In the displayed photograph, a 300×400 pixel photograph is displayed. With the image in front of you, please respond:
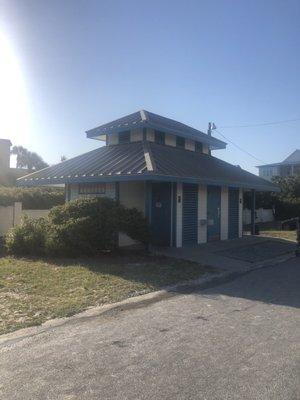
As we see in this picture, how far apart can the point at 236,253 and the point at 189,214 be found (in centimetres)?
255

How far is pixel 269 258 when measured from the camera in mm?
14391

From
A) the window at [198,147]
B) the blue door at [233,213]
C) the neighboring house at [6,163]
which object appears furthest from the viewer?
the neighboring house at [6,163]

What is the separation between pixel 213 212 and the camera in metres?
18.1

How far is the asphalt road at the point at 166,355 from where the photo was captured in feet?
14.3

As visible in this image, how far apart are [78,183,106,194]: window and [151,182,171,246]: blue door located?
190 cm

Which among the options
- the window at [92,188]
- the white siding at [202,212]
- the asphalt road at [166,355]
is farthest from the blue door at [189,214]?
the asphalt road at [166,355]

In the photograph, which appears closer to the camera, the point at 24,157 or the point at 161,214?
the point at 161,214

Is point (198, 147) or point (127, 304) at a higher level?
point (198, 147)

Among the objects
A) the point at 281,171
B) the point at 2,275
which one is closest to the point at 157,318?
the point at 2,275

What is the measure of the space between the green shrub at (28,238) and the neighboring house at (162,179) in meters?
2.63

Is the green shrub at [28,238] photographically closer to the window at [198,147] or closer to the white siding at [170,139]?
the white siding at [170,139]

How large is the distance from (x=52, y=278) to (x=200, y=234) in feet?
26.7

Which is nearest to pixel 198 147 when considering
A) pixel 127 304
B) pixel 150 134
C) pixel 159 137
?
pixel 159 137

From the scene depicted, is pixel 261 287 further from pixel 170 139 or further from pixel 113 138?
pixel 113 138
